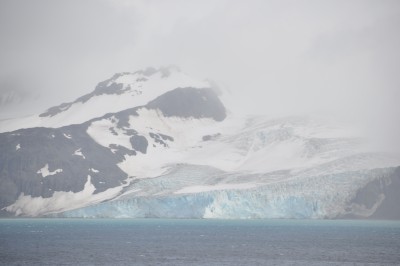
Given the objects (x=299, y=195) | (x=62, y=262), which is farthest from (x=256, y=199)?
(x=62, y=262)

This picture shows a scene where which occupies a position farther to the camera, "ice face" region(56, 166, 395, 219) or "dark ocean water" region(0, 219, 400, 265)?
"ice face" region(56, 166, 395, 219)

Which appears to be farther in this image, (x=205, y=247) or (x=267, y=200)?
(x=267, y=200)

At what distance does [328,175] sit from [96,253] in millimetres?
85637

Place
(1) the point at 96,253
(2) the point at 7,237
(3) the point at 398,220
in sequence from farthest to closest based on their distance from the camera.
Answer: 1. (3) the point at 398,220
2. (2) the point at 7,237
3. (1) the point at 96,253

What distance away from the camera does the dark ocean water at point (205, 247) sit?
289 feet

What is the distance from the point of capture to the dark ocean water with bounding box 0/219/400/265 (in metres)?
88.2

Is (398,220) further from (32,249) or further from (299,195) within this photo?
(32,249)

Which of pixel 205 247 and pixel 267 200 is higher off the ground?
pixel 267 200

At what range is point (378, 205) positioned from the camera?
558 feet

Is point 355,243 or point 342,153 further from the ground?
point 342,153

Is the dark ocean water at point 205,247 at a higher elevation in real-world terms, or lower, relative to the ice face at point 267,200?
lower

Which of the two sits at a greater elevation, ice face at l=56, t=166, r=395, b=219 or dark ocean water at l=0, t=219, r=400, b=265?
ice face at l=56, t=166, r=395, b=219

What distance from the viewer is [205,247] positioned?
107688 mm

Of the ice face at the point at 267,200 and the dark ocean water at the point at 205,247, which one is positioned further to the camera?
the ice face at the point at 267,200
